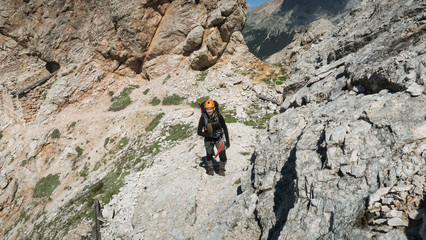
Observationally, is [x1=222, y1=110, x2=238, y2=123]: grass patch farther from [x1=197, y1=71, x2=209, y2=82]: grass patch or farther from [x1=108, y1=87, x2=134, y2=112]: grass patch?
[x1=108, y1=87, x2=134, y2=112]: grass patch

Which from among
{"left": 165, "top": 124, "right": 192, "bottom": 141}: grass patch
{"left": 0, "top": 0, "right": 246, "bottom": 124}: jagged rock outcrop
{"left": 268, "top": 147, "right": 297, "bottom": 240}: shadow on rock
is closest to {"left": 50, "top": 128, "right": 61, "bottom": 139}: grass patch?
{"left": 0, "top": 0, "right": 246, "bottom": 124}: jagged rock outcrop

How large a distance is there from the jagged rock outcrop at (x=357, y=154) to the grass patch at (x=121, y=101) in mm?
20374

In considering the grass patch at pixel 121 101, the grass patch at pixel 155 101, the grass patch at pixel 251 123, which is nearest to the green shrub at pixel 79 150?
the grass patch at pixel 121 101

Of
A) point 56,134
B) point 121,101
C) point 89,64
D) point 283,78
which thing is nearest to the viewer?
point 283,78

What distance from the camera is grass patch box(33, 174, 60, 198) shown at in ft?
56.5

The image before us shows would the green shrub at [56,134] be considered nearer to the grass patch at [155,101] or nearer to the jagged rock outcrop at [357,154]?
the grass patch at [155,101]

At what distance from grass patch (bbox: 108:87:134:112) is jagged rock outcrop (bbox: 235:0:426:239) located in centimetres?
2037

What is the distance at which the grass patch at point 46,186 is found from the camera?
56.5 feet

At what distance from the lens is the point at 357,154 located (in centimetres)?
432

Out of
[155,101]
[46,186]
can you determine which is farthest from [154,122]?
[46,186]

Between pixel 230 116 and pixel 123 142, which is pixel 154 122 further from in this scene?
pixel 230 116

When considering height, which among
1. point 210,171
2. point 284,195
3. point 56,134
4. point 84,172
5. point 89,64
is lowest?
point 84,172

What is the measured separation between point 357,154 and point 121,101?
24.9 meters

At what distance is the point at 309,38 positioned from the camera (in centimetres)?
2320
